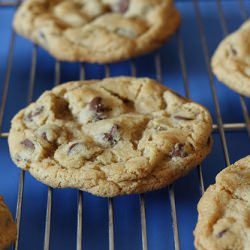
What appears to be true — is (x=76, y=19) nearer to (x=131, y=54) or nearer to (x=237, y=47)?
(x=131, y=54)

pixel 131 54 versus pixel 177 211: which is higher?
pixel 131 54

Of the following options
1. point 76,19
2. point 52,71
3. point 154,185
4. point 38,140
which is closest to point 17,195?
point 38,140

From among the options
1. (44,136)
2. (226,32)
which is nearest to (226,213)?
(44,136)

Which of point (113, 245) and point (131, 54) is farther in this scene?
point (131, 54)

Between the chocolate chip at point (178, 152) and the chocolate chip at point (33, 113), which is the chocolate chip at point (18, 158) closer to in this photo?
the chocolate chip at point (33, 113)

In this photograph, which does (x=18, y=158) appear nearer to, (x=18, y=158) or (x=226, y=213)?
(x=18, y=158)

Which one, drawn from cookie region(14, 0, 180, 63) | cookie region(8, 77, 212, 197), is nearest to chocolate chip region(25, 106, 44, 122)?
cookie region(8, 77, 212, 197)
